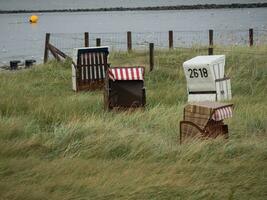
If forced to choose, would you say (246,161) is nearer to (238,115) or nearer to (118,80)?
(238,115)

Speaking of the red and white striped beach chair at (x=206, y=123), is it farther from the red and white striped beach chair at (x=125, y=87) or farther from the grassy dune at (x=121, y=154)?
the red and white striped beach chair at (x=125, y=87)

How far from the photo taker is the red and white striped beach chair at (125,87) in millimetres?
11125

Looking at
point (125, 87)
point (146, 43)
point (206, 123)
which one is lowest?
point (206, 123)

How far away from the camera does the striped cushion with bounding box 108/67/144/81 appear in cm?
1116

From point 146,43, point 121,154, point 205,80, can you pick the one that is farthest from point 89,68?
point 146,43

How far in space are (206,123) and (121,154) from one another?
54.5 inches

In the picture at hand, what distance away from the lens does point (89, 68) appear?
1457 centimetres

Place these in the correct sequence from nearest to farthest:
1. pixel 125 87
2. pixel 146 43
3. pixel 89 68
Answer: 1. pixel 125 87
2. pixel 89 68
3. pixel 146 43

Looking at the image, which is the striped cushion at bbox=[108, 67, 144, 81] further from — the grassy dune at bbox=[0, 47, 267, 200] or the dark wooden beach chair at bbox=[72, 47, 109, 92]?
the dark wooden beach chair at bbox=[72, 47, 109, 92]

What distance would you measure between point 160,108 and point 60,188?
4756mm

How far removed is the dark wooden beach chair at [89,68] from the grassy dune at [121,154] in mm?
A: 2526

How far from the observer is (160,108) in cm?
1038

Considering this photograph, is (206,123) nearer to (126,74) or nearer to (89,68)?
(126,74)

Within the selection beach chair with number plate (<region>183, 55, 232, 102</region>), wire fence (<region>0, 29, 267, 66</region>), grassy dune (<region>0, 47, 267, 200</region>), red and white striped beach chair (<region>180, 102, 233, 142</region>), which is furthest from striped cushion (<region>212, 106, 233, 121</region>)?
wire fence (<region>0, 29, 267, 66</region>)
